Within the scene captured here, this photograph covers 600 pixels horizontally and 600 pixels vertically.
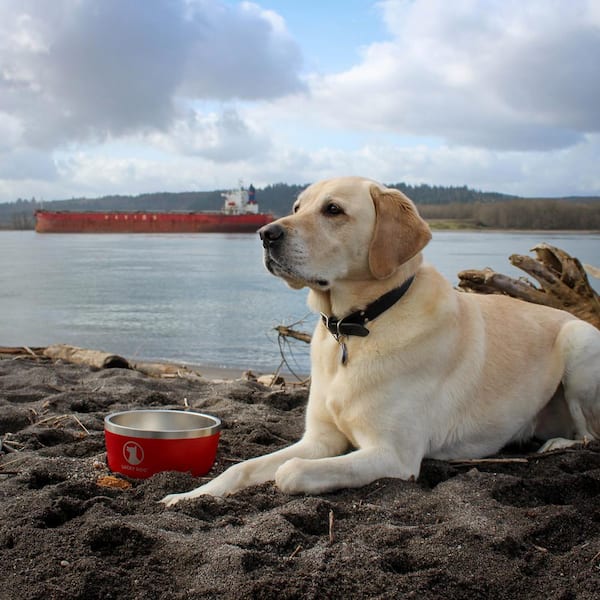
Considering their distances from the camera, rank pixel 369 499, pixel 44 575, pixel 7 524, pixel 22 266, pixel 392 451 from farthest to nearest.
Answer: pixel 22 266 < pixel 392 451 < pixel 369 499 < pixel 7 524 < pixel 44 575

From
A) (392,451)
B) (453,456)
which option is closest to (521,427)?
(453,456)

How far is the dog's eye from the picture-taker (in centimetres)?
335

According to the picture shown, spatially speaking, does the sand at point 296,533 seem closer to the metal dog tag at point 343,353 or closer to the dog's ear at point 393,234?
the metal dog tag at point 343,353

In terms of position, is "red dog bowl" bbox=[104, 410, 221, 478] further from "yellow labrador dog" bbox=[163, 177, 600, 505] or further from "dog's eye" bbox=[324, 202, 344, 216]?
"dog's eye" bbox=[324, 202, 344, 216]

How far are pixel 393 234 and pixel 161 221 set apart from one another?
6331 cm

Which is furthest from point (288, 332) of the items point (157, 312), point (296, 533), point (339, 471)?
point (157, 312)

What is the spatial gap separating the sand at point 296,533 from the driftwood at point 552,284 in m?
2.47

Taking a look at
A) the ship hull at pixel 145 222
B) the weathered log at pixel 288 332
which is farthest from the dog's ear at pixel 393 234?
the ship hull at pixel 145 222

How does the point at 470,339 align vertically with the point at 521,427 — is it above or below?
above

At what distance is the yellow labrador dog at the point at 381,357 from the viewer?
3184 mm

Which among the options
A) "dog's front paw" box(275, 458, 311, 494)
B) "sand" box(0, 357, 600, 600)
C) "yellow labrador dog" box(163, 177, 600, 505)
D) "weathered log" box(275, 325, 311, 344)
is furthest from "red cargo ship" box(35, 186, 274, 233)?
"dog's front paw" box(275, 458, 311, 494)

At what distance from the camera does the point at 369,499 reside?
291cm

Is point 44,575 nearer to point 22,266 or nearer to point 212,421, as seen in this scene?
point 212,421

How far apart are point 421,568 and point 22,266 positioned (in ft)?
78.6
